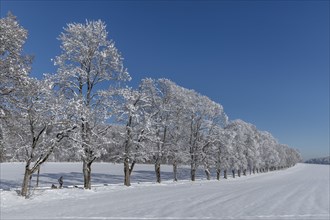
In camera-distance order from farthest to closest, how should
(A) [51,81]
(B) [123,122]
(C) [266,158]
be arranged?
1. (C) [266,158]
2. (B) [123,122]
3. (A) [51,81]

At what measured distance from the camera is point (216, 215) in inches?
668

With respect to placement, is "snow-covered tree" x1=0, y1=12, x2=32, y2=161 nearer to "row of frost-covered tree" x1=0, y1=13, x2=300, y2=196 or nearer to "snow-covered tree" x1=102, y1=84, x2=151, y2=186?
"row of frost-covered tree" x1=0, y1=13, x2=300, y2=196

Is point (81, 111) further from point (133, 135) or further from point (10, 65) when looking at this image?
point (133, 135)

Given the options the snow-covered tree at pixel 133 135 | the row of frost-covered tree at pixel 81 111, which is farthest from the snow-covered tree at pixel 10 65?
the snow-covered tree at pixel 133 135

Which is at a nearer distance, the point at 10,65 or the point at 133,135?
the point at 10,65

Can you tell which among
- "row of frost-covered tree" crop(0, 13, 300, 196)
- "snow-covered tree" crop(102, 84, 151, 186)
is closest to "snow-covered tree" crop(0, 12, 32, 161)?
"row of frost-covered tree" crop(0, 13, 300, 196)

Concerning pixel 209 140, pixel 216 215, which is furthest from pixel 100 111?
pixel 209 140

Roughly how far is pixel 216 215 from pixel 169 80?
110 ft

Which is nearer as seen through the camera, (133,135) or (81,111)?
(81,111)

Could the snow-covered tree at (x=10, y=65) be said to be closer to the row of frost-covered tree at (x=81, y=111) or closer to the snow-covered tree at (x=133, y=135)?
the row of frost-covered tree at (x=81, y=111)

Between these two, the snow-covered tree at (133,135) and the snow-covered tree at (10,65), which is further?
the snow-covered tree at (133,135)

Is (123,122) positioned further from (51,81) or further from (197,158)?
(197,158)

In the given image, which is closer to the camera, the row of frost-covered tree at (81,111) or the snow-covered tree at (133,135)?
the row of frost-covered tree at (81,111)

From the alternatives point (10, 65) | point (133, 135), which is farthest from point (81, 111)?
point (133, 135)
